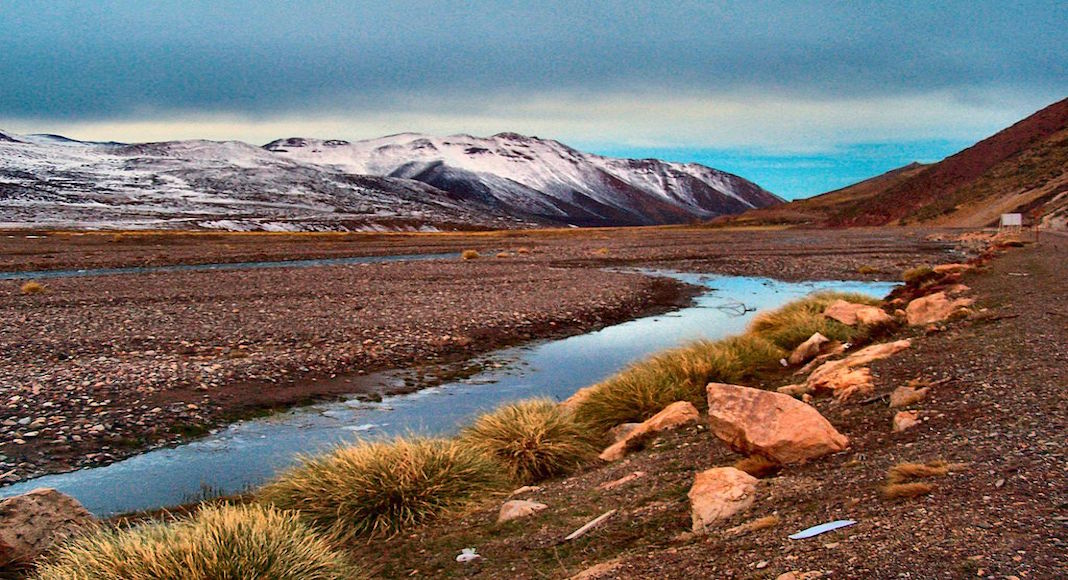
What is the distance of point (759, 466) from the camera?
7031mm

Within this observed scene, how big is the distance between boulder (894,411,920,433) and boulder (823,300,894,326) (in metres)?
8.18

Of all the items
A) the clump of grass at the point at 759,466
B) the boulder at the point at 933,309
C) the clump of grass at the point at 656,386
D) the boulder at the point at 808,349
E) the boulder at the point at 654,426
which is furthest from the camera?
the boulder at the point at 808,349

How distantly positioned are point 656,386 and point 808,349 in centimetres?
432

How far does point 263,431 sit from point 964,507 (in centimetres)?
955

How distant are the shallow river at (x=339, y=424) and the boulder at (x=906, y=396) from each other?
5266 millimetres

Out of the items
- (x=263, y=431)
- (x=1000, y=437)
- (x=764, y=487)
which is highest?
(x=1000, y=437)

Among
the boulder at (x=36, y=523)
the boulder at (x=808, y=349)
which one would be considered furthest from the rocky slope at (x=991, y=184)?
the boulder at (x=36, y=523)

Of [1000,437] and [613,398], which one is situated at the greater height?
[1000,437]

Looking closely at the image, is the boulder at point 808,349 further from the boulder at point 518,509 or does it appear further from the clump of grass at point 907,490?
the clump of grass at point 907,490

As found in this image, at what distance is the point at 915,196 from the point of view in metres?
111

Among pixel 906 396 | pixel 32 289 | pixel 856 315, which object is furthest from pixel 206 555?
pixel 32 289

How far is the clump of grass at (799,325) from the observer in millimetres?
15411

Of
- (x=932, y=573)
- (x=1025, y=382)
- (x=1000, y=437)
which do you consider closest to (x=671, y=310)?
(x=1025, y=382)

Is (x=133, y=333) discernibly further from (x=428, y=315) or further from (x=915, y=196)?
(x=915, y=196)
